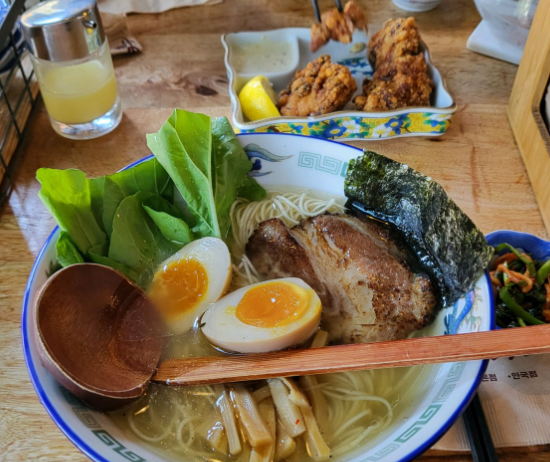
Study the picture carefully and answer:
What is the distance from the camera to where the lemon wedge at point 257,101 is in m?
1.66

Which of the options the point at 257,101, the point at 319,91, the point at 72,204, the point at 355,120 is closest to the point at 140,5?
the point at 257,101

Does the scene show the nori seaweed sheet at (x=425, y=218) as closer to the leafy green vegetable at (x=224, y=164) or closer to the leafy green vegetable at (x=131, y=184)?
the leafy green vegetable at (x=224, y=164)

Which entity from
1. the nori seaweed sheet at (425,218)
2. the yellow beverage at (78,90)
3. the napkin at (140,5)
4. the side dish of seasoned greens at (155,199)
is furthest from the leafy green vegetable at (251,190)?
the napkin at (140,5)

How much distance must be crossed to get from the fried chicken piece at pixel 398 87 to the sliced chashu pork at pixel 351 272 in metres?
0.51

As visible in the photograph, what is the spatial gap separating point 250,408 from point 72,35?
3.77 ft

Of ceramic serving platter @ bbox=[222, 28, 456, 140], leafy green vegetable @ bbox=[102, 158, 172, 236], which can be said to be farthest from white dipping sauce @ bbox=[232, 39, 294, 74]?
leafy green vegetable @ bbox=[102, 158, 172, 236]

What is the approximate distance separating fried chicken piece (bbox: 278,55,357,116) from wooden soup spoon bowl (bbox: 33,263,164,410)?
2.76 ft

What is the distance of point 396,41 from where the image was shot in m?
1.75

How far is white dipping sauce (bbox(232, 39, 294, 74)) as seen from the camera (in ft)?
6.18

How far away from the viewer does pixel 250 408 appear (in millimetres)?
990

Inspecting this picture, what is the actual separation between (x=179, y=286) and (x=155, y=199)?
222mm

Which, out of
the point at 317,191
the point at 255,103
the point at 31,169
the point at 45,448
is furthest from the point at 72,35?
the point at 45,448

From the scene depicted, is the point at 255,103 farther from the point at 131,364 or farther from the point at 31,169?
the point at 131,364

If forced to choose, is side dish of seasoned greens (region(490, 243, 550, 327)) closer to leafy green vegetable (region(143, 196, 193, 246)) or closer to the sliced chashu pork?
the sliced chashu pork
